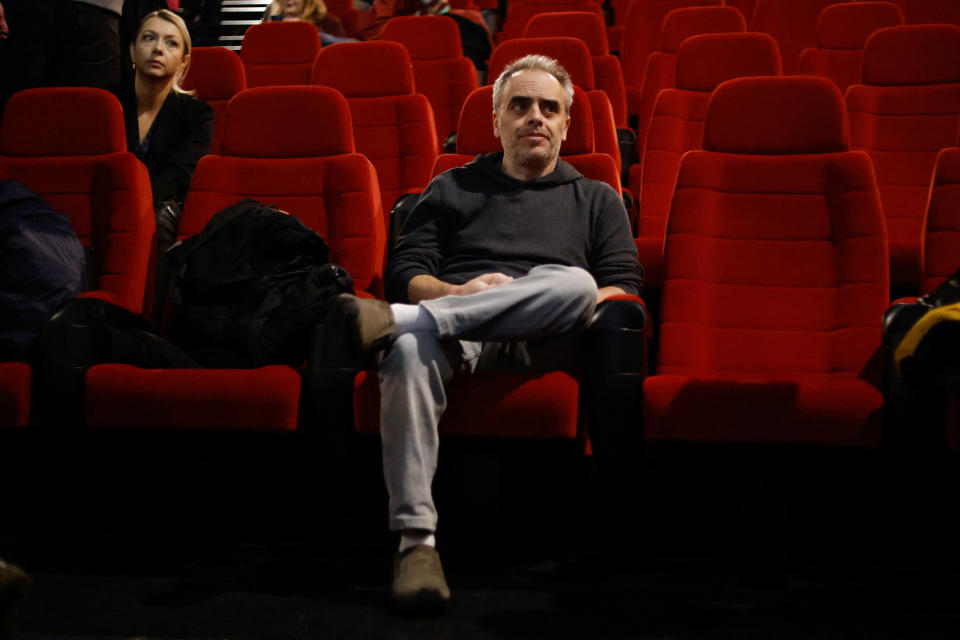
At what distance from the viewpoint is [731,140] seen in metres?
1.81

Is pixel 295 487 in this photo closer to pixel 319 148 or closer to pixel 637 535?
pixel 637 535

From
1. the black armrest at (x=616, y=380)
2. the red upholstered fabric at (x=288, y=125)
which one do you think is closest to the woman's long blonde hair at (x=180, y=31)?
the red upholstered fabric at (x=288, y=125)

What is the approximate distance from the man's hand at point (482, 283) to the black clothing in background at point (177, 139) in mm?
1125

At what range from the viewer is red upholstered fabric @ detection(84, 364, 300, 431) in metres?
1.44

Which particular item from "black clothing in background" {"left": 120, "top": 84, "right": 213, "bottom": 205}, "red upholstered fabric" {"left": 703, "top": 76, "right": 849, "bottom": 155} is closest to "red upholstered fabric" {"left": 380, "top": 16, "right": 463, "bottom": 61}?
"black clothing in background" {"left": 120, "top": 84, "right": 213, "bottom": 205}

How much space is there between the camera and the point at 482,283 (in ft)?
4.92

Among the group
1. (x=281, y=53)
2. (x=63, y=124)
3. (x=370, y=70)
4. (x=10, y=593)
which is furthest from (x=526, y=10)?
(x=10, y=593)

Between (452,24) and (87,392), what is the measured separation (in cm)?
241

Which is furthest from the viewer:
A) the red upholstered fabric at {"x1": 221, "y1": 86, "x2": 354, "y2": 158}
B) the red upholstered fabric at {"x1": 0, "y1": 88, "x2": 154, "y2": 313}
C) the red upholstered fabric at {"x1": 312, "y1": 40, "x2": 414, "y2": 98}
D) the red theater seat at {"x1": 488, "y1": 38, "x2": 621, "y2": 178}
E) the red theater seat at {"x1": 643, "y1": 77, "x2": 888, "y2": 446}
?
the red upholstered fabric at {"x1": 312, "y1": 40, "x2": 414, "y2": 98}

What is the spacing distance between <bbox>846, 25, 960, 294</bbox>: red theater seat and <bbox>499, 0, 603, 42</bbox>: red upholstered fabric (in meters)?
1.96

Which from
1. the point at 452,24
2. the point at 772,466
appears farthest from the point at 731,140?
the point at 452,24

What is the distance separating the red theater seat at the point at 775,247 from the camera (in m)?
1.64

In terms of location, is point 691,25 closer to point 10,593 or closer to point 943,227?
point 943,227

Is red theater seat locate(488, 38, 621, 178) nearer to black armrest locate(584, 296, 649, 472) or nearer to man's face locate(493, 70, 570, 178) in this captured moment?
man's face locate(493, 70, 570, 178)
